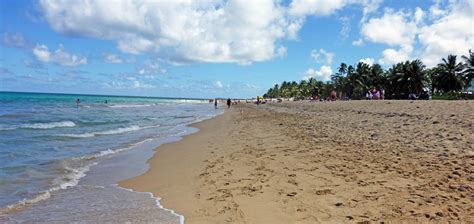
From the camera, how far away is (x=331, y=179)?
7809 millimetres

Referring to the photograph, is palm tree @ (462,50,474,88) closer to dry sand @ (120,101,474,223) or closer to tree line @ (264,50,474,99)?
tree line @ (264,50,474,99)

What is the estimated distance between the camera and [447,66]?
7012cm

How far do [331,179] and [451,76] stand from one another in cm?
7300

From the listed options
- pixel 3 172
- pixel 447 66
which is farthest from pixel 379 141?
pixel 447 66

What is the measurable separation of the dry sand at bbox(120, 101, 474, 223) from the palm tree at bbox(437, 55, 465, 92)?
63.8 metres

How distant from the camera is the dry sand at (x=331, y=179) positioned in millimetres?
5781

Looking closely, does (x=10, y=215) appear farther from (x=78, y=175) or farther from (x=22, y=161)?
(x=22, y=161)

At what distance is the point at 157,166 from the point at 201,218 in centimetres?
590

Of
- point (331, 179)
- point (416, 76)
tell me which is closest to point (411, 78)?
point (416, 76)

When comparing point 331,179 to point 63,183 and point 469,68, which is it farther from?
point 469,68

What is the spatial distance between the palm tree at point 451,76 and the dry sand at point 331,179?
209 feet

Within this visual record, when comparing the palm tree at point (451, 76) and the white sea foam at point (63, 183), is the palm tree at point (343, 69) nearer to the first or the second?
the palm tree at point (451, 76)

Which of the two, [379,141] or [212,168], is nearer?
[212,168]

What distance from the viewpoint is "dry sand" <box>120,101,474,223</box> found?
5781 mm
